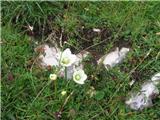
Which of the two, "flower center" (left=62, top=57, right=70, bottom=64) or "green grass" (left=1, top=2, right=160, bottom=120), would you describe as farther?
"green grass" (left=1, top=2, right=160, bottom=120)

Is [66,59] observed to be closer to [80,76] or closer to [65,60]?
[65,60]

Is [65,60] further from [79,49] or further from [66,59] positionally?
[79,49]

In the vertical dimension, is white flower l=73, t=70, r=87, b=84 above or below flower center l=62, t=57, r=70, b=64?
below

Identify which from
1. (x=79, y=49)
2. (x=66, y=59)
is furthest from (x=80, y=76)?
(x=79, y=49)

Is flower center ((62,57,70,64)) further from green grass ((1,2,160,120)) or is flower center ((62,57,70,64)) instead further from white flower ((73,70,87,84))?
green grass ((1,2,160,120))

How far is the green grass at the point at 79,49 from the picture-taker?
3949mm

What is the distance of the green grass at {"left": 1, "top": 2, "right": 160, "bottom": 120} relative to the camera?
3.95m

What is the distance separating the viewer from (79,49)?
4309mm

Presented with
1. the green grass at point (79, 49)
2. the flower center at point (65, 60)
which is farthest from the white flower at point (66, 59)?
the green grass at point (79, 49)

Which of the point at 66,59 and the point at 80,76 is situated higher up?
the point at 66,59

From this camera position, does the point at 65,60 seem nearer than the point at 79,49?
Yes

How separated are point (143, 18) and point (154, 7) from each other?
16 cm

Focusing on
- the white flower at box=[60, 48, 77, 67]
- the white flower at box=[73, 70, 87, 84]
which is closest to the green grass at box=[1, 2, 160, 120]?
the white flower at box=[73, 70, 87, 84]

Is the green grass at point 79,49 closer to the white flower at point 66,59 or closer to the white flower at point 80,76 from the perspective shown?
the white flower at point 80,76
